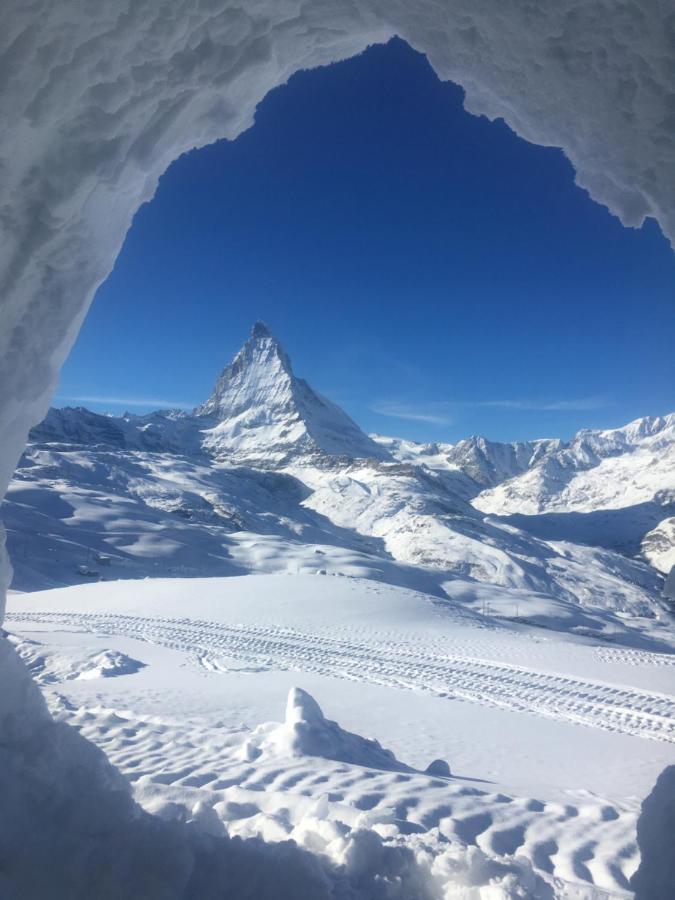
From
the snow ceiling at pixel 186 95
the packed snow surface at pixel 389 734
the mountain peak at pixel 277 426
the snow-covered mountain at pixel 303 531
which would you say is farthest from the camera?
the mountain peak at pixel 277 426

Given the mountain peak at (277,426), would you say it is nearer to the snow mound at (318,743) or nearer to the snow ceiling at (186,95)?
the snow mound at (318,743)

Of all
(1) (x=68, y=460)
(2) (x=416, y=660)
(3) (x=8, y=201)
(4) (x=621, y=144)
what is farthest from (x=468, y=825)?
(1) (x=68, y=460)

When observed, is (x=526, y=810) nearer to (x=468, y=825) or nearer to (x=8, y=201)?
(x=468, y=825)

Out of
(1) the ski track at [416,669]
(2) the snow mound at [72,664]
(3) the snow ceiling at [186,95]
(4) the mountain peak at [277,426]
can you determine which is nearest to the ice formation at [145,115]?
(3) the snow ceiling at [186,95]

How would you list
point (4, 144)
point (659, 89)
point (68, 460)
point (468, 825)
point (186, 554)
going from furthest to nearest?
1. point (68, 460)
2. point (186, 554)
3. point (468, 825)
4. point (4, 144)
5. point (659, 89)

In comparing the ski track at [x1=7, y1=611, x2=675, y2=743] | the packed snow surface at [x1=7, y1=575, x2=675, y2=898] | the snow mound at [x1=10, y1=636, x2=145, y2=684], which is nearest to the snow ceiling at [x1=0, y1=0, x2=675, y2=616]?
the packed snow surface at [x1=7, y1=575, x2=675, y2=898]
